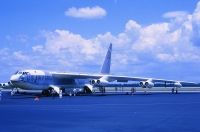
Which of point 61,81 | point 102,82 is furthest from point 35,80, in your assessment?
point 102,82

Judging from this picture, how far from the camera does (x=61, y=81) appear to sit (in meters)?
66.8

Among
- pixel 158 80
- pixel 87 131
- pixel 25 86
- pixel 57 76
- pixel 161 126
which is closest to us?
pixel 87 131

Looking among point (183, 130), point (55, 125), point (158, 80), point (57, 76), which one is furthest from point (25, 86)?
point (183, 130)

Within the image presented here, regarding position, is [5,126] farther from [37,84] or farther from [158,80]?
[158,80]

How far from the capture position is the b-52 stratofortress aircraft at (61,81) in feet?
189

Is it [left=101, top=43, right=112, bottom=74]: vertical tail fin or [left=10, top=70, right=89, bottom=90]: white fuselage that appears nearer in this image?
[left=10, top=70, right=89, bottom=90]: white fuselage

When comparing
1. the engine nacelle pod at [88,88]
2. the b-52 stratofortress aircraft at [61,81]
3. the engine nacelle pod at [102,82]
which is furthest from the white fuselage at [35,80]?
the engine nacelle pod at [102,82]

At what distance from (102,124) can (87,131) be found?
2.68m

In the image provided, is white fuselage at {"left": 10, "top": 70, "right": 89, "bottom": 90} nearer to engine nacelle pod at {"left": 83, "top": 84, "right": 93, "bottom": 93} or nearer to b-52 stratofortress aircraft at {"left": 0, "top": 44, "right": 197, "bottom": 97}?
b-52 stratofortress aircraft at {"left": 0, "top": 44, "right": 197, "bottom": 97}

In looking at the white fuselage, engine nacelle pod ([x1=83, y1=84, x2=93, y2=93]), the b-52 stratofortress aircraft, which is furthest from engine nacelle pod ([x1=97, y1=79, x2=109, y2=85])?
the white fuselage

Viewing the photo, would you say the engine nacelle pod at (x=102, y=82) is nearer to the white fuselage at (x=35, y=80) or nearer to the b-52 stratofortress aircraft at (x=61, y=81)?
the b-52 stratofortress aircraft at (x=61, y=81)

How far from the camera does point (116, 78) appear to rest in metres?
68.9

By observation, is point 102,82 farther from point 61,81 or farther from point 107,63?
point 107,63

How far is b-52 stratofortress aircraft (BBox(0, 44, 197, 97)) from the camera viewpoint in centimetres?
5762
